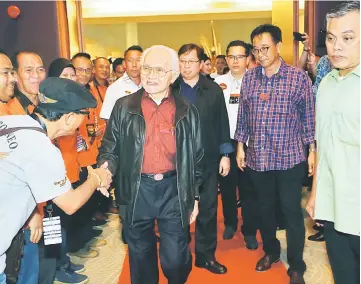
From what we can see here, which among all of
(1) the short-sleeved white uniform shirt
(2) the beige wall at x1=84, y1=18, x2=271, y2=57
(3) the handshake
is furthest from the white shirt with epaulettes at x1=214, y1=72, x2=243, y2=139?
(2) the beige wall at x1=84, y1=18, x2=271, y2=57

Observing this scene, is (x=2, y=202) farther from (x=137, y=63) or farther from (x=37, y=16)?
(x=37, y=16)

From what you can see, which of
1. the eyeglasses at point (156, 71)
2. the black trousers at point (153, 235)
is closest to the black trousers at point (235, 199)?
the black trousers at point (153, 235)

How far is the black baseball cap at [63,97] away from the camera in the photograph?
164 centimetres

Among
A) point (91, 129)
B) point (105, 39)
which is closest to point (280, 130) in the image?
point (91, 129)

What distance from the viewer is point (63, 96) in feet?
5.44

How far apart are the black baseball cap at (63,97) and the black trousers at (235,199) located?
2014mm

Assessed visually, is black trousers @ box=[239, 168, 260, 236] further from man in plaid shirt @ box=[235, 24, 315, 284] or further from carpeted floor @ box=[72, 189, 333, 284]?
man in plaid shirt @ box=[235, 24, 315, 284]

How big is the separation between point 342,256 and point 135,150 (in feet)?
3.49

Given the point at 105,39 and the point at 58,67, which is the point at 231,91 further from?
the point at 105,39

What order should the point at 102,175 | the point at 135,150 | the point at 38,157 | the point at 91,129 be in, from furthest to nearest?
1. the point at 91,129
2. the point at 135,150
3. the point at 102,175
4. the point at 38,157

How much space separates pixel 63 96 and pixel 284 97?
150cm

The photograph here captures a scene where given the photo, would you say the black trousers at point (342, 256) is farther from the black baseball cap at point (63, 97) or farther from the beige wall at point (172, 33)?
the beige wall at point (172, 33)

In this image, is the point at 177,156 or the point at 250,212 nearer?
the point at 177,156

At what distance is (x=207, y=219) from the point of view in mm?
3033
